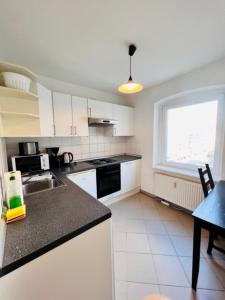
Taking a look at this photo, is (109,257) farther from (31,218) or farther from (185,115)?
(185,115)

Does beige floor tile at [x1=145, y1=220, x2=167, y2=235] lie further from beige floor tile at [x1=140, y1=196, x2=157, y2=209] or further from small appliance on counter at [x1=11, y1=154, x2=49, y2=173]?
small appliance on counter at [x1=11, y1=154, x2=49, y2=173]

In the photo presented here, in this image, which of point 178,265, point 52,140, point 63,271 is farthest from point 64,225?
point 52,140

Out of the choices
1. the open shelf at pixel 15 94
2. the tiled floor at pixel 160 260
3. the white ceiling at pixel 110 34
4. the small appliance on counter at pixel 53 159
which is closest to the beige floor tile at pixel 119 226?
the tiled floor at pixel 160 260

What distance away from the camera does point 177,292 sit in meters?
1.22

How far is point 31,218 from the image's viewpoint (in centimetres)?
91

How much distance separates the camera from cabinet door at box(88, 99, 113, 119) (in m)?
2.57

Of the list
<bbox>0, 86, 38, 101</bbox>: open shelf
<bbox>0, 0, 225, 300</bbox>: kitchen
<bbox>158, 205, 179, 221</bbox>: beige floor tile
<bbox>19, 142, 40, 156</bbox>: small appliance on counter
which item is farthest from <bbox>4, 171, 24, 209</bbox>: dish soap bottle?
<bbox>158, 205, 179, 221</bbox>: beige floor tile

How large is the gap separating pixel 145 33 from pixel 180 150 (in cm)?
201

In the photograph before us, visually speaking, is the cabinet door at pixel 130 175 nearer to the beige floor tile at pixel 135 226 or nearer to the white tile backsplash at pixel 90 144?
the white tile backsplash at pixel 90 144

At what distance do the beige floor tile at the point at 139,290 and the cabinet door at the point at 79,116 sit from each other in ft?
6.90

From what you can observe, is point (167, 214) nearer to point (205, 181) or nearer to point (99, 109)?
point (205, 181)

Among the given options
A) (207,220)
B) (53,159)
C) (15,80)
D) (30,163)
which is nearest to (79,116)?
(53,159)

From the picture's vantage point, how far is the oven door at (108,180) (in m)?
2.49

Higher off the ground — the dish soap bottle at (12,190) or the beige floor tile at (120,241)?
the dish soap bottle at (12,190)
